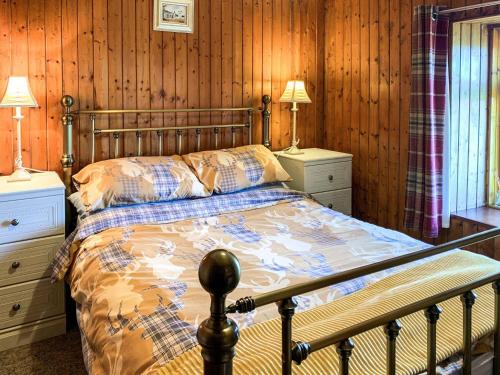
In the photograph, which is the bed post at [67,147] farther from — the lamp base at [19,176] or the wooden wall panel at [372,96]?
the wooden wall panel at [372,96]

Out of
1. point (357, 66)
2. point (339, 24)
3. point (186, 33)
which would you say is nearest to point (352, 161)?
point (357, 66)

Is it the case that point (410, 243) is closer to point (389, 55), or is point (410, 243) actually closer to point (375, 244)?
point (375, 244)

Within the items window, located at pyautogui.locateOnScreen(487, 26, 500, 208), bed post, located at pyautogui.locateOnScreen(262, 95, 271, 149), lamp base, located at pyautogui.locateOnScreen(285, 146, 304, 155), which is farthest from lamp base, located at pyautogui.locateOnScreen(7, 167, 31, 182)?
window, located at pyautogui.locateOnScreen(487, 26, 500, 208)

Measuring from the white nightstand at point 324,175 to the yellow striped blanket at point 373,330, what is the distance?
5.92ft

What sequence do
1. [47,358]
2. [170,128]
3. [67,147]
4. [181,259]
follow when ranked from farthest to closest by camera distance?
[170,128] < [67,147] < [47,358] < [181,259]

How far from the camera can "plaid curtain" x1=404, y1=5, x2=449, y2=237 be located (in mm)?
3061

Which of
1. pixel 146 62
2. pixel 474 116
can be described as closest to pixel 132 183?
pixel 146 62

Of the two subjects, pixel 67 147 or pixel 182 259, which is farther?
pixel 67 147

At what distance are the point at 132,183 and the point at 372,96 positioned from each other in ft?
6.55

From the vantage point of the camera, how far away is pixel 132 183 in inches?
109

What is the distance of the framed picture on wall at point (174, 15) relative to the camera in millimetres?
3244

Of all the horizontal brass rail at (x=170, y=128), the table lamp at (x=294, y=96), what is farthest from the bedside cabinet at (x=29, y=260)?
the table lamp at (x=294, y=96)

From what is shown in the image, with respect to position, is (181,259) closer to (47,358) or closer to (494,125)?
(47,358)

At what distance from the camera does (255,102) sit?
3770mm
